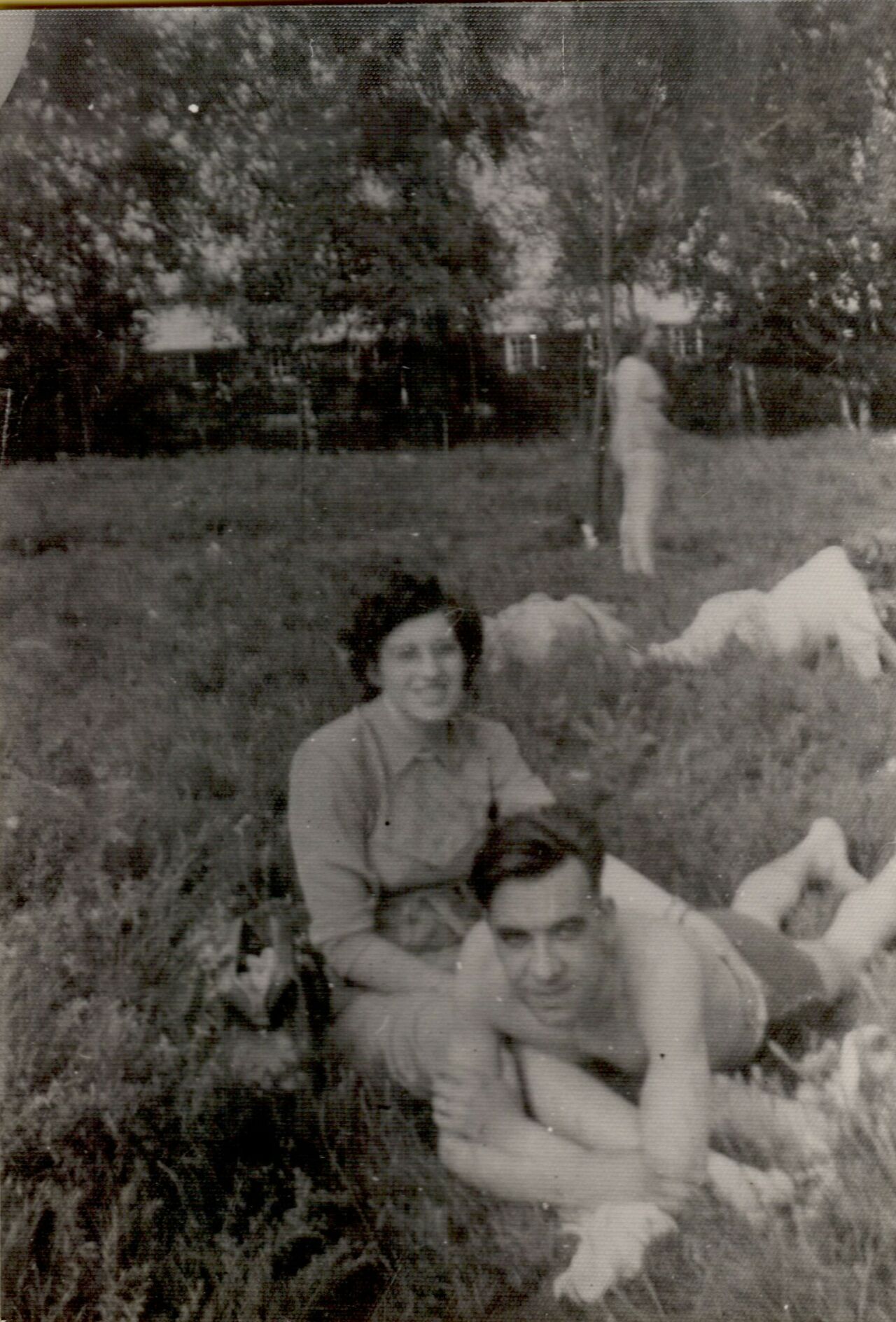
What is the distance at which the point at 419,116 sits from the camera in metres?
1.67

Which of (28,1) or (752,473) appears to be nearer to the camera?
(28,1)

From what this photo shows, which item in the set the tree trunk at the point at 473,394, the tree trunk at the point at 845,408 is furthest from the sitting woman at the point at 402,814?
the tree trunk at the point at 845,408

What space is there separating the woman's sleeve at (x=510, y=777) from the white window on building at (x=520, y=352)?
20.6 inches

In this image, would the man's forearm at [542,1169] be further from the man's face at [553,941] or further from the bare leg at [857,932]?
the bare leg at [857,932]

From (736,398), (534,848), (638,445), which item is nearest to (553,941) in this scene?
(534,848)

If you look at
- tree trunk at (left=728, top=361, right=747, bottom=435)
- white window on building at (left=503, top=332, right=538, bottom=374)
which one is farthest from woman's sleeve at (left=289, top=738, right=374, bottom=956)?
tree trunk at (left=728, top=361, right=747, bottom=435)

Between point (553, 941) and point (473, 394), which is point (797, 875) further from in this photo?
point (473, 394)

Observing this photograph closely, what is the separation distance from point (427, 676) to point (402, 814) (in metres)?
0.20

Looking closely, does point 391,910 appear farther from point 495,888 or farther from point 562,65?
point 562,65

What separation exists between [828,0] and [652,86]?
295mm

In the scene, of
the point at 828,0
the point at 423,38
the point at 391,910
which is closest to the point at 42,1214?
the point at 391,910

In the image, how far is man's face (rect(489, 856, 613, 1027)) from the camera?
1658 millimetres

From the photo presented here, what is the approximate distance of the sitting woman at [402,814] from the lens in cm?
167

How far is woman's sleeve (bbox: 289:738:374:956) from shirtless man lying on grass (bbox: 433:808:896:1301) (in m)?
0.17
